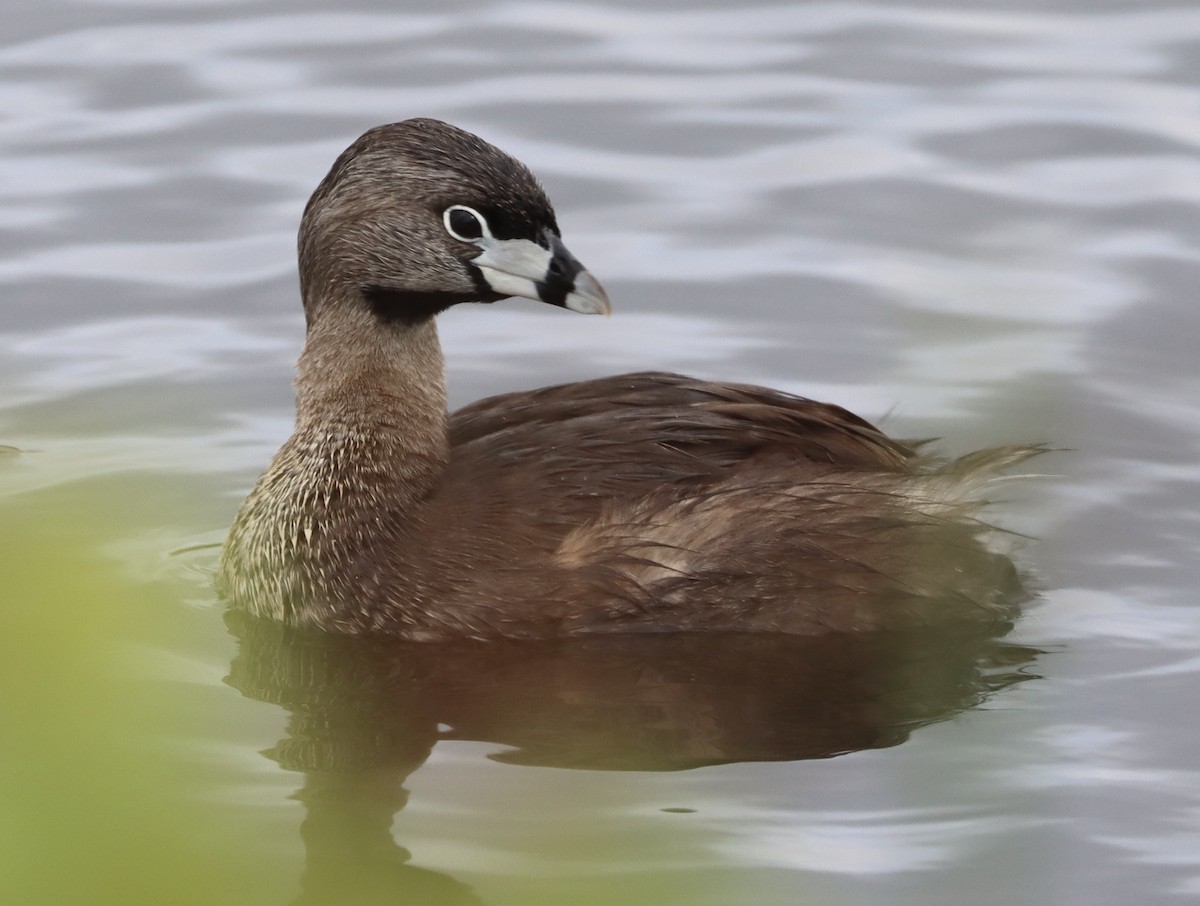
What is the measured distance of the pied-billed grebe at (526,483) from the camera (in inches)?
230

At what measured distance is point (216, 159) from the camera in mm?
10211

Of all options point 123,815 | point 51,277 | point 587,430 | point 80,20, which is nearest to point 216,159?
point 51,277

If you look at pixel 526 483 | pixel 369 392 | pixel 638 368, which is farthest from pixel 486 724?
pixel 638 368

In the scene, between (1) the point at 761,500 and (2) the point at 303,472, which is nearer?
(1) the point at 761,500

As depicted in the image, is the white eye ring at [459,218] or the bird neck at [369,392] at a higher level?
the white eye ring at [459,218]

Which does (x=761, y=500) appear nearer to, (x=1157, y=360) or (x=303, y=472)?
(x=303, y=472)

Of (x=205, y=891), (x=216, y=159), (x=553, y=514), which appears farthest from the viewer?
(x=216, y=159)

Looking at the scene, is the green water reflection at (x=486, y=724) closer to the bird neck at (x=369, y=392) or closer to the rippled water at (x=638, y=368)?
the rippled water at (x=638, y=368)

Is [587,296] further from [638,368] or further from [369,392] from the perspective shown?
[638,368]

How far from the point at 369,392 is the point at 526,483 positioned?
0.79 metres

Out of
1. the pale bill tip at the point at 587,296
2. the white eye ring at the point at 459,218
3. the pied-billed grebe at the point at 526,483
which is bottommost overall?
the pied-billed grebe at the point at 526,483

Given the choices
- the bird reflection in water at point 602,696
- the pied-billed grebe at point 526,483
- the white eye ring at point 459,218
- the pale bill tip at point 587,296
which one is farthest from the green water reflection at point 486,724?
the white eye ring at point 459,218

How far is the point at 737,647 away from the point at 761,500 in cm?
46

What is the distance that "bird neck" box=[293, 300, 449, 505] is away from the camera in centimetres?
626
